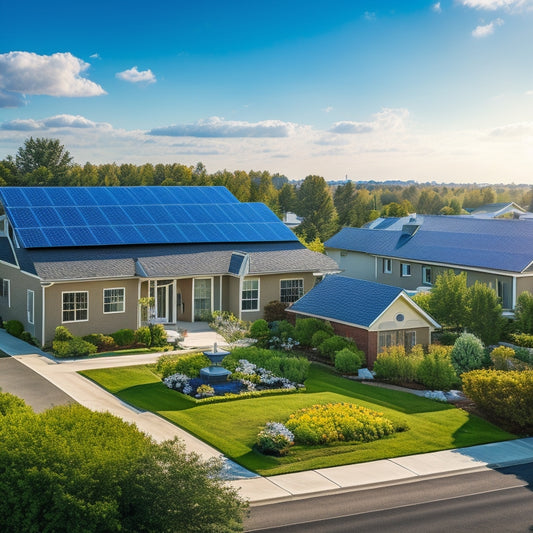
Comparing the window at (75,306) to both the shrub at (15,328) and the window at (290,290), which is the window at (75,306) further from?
the window at (290,290)

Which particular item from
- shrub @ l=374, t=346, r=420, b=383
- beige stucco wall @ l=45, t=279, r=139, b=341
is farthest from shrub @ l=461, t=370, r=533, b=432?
beige stucco wall @ l=45, t=279, r=139, b=341

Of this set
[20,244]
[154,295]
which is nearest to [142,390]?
[154,295]

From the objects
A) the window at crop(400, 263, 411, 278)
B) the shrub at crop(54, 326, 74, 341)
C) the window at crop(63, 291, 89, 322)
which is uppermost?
the window at crop(400, 263, 411, 278)

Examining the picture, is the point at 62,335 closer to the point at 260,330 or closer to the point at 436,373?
the point at 260,330

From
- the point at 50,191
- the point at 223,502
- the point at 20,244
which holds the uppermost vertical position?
the point at 50,191

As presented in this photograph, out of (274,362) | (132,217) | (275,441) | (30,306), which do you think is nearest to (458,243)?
(132,217)

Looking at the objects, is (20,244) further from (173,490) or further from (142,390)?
(173,490)

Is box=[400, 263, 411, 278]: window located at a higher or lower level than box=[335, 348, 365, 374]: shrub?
higher

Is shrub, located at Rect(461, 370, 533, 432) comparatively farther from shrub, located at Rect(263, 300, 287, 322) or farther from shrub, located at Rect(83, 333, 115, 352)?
shrub, located at Rect(83, 333, 115, 352)
